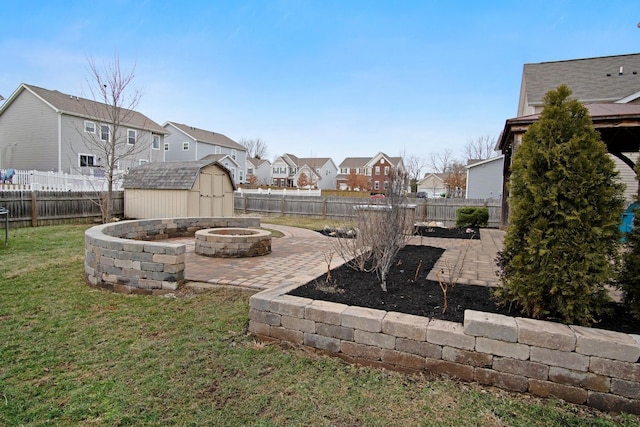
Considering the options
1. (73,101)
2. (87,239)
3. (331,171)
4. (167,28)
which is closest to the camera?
(87,239)

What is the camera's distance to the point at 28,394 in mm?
2309

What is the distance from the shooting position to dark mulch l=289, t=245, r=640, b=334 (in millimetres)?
2949

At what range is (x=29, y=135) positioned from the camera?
21141 mm

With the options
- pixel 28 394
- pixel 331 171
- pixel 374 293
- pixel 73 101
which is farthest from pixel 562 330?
pixel 331 171

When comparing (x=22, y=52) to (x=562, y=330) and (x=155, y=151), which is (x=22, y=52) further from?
(x=562, y=330)

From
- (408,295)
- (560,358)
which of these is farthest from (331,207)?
(560,358)

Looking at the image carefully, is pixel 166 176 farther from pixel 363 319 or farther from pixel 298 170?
pixel 298 170

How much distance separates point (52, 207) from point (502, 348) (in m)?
14.1

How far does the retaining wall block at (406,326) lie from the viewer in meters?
2.62

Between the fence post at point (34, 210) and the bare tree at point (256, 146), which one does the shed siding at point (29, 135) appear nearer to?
the fence post at point (34, 210)

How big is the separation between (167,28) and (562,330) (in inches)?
481

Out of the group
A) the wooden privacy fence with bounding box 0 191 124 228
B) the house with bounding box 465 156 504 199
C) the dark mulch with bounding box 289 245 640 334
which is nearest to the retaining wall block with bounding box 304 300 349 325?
the dark mulch with bounding box 289 245 640 334

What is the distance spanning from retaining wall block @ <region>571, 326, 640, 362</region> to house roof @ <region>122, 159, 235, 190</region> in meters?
11.5

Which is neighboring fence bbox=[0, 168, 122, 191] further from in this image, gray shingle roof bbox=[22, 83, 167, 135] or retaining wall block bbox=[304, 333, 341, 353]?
retaining wall block bbox=[304, 333, 341, 353]
